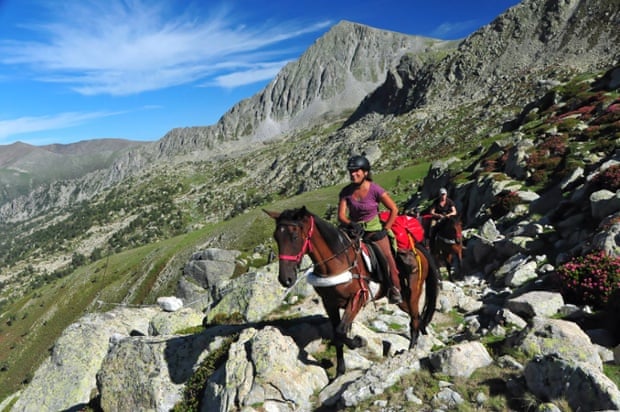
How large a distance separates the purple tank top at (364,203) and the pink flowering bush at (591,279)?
737cm

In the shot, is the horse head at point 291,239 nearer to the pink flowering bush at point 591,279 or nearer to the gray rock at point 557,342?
the gray rock at point 557,342

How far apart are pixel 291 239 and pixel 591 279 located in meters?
9.89

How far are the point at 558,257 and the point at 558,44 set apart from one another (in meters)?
181

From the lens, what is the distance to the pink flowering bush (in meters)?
11.0

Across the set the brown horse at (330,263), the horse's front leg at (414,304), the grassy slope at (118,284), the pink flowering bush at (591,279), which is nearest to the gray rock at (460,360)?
the brown horse at (330,263)

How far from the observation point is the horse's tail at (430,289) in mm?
11859

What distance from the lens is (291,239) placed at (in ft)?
27.3

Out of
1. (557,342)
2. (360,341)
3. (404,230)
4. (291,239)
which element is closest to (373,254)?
(404,230)

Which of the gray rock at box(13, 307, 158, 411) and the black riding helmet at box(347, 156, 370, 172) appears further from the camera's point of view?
the gray rock at box(13, 307, 158, 411)

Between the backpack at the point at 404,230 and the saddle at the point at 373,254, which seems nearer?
the saddle at the point at 373,254

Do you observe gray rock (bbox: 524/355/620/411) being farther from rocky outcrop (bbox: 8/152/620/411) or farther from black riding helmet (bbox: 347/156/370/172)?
black riding helmet (bbox: 347/156/370/172)

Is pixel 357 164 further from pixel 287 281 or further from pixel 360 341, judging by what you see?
pixel 360 341

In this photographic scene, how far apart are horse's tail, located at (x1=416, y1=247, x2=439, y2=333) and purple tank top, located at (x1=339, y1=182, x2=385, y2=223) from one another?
2.96 meters

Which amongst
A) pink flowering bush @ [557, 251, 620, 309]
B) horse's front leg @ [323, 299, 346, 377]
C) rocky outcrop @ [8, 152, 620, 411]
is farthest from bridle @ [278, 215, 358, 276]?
pink flowering bush @ [557, 251, 620, 309]
